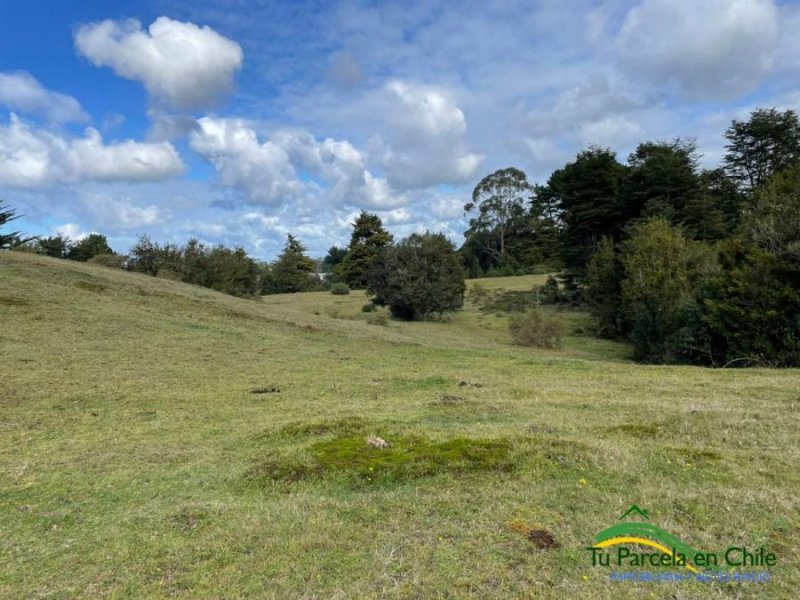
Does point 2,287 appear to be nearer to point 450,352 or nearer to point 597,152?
point 450,352

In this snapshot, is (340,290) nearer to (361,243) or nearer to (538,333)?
(361,243)

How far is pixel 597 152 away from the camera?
40.2m

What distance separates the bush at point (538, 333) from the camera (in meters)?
23.5

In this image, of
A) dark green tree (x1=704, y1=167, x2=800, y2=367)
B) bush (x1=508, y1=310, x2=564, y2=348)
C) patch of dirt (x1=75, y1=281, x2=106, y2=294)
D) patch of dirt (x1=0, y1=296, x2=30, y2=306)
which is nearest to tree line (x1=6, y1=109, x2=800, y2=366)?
dark green tree (x1=704, y1=167, x2=800, y2=367)

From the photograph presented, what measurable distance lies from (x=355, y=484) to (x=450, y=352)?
12430 mm

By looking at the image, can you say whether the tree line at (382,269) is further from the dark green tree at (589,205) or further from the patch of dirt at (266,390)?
the patch of dirt at (266,390)

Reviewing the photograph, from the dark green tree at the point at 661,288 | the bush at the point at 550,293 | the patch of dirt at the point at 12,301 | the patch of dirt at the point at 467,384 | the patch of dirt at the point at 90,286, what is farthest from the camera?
the bush at the point at 550,293

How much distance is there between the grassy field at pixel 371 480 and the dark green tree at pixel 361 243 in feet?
166

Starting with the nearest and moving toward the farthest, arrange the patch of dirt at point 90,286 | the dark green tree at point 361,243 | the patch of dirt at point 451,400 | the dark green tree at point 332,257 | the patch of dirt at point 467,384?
the patch of dirt at point 451,400
the patch of dirt at point 467,384
the patch of dirt at point 90,286
the dark green tree at point 361,243
the dark green tree at point 332,257

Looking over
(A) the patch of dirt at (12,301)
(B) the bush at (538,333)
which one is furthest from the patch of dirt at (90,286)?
(B) the bush at (538,333)

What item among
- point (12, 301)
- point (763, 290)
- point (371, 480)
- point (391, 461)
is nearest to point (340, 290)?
point (12, 301)

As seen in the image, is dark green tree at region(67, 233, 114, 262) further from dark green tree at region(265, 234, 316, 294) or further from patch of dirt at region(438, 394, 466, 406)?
patch of dirt at region(438, 394, 466, 406)

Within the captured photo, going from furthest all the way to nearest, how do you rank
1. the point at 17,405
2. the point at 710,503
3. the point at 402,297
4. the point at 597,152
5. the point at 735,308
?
1. the point at 597,152
2. the point at 402,297
3. the point at 735,308
4. the point at 17,405
5. the point at 710,503

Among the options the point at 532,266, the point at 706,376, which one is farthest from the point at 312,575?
the point at 532,266
